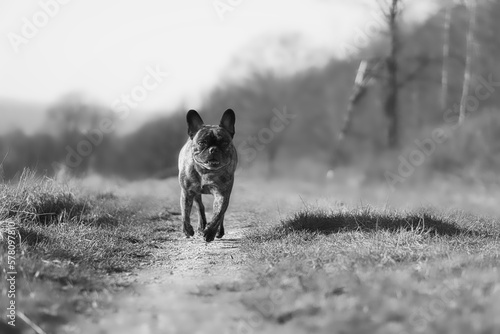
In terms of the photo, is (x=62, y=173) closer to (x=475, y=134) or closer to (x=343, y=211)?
(x=343, y=211)

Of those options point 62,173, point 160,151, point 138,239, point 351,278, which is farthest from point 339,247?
point 160,151

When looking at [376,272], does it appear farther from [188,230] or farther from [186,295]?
[188,230]

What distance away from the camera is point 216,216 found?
28.0ft

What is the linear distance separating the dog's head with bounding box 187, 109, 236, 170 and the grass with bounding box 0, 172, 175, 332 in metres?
1.72

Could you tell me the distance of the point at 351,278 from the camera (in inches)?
215

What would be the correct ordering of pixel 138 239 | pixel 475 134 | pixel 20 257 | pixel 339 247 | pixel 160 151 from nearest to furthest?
pixel 20 257
pixel 339 247
pixel 138 239
pixel 475 134
pixel 160 151

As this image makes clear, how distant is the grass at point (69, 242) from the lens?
17.4 ft

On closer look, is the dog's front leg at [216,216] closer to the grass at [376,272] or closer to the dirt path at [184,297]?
the dirt path at [184,297]

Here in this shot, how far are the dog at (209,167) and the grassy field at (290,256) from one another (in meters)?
0.54

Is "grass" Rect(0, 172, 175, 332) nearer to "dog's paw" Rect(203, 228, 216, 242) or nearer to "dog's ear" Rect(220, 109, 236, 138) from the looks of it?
"dog's paw" Rect(203, 228, 216, 242)

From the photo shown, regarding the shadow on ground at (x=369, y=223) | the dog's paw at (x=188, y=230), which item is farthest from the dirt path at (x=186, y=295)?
the shadow on ground at (x=369, y=223)

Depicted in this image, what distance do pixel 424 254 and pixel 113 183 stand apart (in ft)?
25.1
